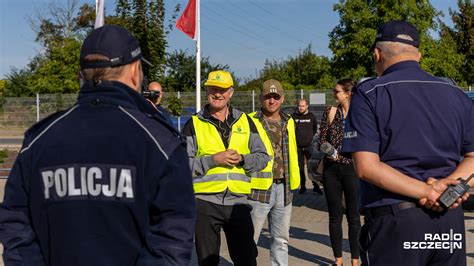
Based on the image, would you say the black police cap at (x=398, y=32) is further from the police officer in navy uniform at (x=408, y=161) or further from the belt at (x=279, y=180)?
the belt at (x=279, y=180)

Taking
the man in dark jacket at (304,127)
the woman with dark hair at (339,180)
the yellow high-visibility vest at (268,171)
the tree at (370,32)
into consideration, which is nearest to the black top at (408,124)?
the yellow high-visibility vest at (268,171)

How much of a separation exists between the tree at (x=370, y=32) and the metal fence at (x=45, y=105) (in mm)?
7902

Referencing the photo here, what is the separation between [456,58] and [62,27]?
27.2 meters

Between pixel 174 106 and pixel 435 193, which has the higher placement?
pixel 174 106

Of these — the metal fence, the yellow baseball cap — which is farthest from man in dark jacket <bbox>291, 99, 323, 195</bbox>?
the metal fence

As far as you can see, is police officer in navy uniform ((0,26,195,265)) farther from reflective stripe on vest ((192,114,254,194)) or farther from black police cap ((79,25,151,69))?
reflective stripe on vest ((192,114,254,194))

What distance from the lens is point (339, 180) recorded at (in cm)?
702

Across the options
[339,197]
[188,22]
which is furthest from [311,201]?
[188,22]

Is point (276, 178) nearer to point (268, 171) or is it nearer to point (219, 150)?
point (268, 171)

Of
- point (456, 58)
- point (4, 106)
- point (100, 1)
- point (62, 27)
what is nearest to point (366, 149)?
point (100, 1)

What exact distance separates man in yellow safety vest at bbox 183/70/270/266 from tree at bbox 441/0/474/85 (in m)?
38.6

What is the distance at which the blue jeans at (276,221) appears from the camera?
245 inches

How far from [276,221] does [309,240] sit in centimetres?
262

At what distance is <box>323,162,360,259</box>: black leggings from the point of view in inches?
274
